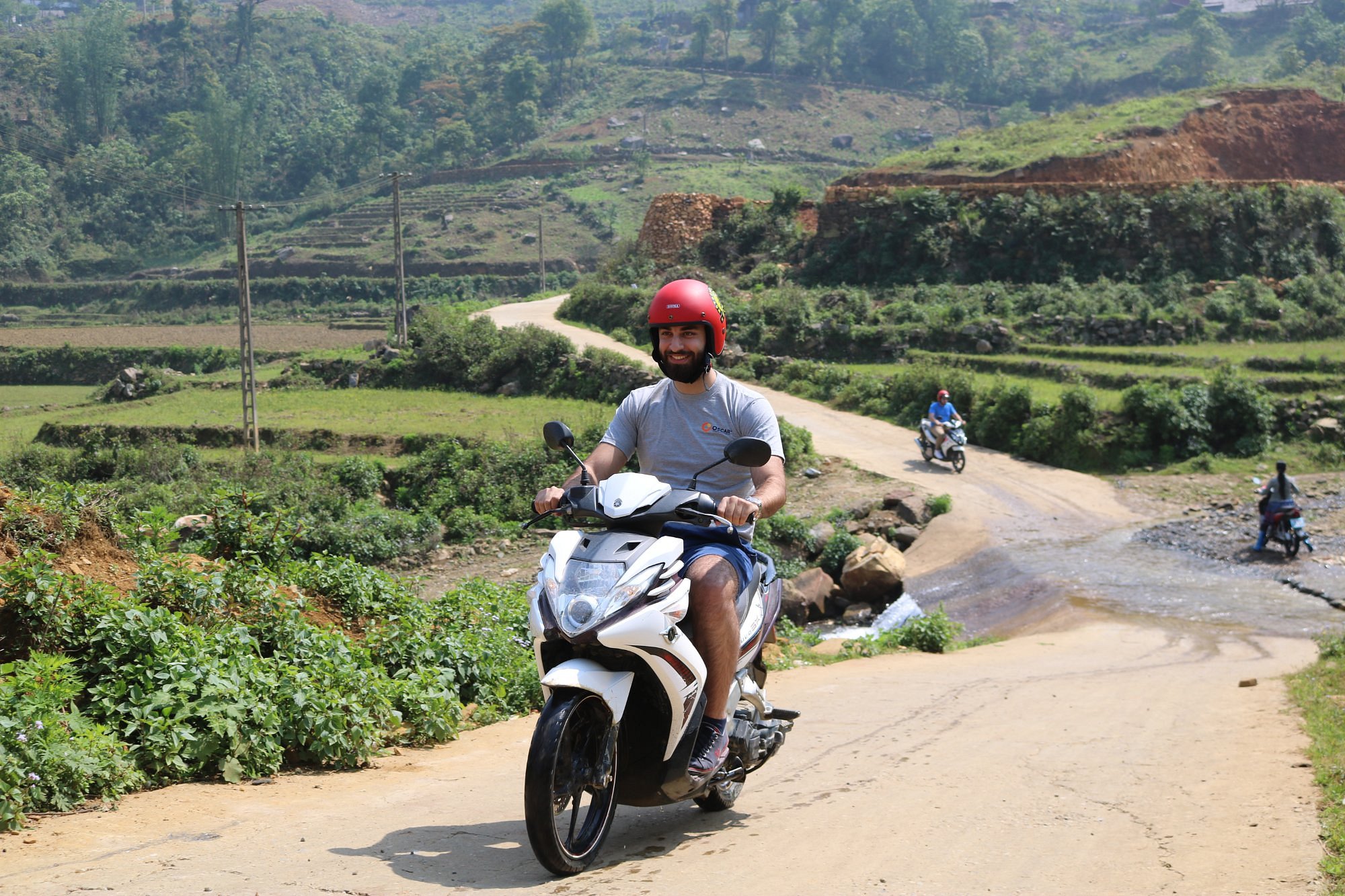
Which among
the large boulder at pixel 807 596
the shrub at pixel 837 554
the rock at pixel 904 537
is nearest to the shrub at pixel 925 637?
the large boulder at pixel 807 596

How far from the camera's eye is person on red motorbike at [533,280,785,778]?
15.7 feet

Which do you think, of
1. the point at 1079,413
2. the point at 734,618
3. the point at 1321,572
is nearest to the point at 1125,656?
the point at 1321,572

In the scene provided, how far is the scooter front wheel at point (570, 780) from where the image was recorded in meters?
4.12

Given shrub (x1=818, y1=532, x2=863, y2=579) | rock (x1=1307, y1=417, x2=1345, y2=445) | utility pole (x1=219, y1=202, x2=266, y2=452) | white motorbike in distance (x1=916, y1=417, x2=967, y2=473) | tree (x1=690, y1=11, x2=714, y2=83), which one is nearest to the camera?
shrub (x1=818, y1=532, x2=863, y2=579)

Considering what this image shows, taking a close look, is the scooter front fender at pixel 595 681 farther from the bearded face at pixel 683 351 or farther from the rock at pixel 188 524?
the rock at pixel 188 524

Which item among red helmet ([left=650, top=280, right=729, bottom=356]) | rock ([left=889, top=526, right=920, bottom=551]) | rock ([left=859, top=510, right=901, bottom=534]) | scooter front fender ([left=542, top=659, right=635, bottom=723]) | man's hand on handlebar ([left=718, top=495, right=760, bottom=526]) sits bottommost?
rock ([left=889, top=526, right=920, bottom=551])

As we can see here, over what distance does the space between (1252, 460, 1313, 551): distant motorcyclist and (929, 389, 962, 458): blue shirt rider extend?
6171 mm

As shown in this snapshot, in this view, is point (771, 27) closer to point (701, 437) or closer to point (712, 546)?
point (701, 437)

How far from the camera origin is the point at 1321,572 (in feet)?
52.6

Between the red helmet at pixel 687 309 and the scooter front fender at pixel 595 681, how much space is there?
1424 millimetres

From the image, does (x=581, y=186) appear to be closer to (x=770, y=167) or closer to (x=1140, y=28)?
(x=770, y=167)

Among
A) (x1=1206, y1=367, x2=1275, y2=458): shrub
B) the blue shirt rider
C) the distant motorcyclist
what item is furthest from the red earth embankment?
the distant motorcyclist

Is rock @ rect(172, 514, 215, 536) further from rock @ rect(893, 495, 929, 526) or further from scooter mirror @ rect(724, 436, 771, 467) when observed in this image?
scooter mirror @ rect(724, 436, 771, 467)

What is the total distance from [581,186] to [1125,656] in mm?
76292
